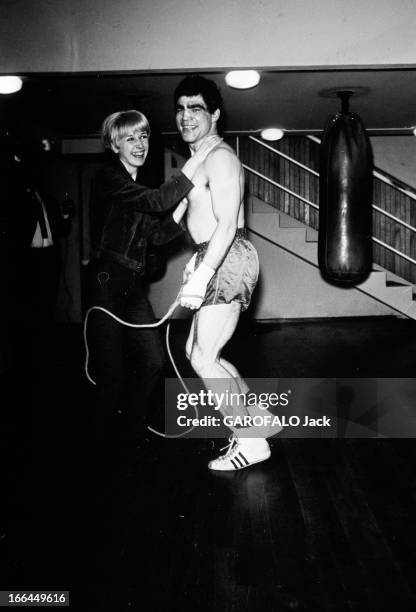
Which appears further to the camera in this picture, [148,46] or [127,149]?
[148,46]

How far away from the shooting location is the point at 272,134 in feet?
21.1

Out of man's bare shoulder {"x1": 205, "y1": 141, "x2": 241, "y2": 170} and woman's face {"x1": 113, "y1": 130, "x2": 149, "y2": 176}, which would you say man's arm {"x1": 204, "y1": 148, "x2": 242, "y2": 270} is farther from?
woman's face {"x1": 113, "y1": 130, "x2": 149, "y2": 176}

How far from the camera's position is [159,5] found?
2.95 meters

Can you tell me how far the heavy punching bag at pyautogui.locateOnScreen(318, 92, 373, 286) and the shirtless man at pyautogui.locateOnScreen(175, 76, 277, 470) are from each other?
6.43ft

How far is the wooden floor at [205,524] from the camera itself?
1.57 metres

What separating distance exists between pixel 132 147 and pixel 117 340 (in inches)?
32.2

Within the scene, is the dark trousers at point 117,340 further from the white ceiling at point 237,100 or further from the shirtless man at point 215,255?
the white ceiling at point 237,100

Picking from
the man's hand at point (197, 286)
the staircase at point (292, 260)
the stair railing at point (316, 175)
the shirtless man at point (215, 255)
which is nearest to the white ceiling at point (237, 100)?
the stair railing at point (316, 175)

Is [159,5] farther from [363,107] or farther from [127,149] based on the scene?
[363,107]

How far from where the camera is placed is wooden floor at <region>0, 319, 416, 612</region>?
1.57 meters

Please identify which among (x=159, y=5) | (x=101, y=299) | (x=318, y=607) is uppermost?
(x=159, y=5)

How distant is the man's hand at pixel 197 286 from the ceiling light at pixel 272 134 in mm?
4463

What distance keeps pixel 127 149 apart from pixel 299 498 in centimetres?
159

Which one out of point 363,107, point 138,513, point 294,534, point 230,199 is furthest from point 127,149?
point 363,107
